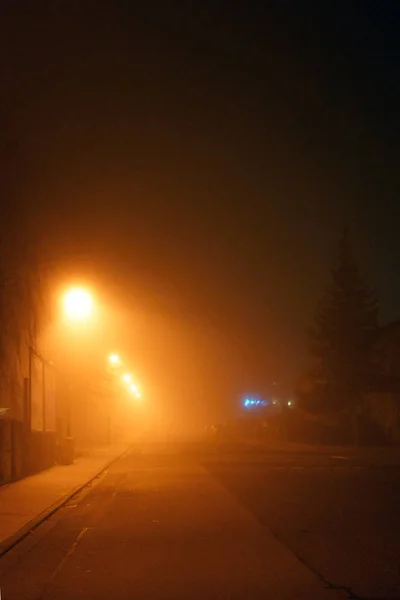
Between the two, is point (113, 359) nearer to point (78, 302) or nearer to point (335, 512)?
point (78, 302)

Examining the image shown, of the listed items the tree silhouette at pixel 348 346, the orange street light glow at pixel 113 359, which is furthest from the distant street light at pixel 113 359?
the tree silhouette at pixel 348 346

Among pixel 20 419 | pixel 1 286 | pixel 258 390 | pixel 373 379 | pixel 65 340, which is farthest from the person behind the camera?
pixel 258 390

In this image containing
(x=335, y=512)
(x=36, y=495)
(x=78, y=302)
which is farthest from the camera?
(x=78, y=302)

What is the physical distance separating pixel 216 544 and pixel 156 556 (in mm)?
1636

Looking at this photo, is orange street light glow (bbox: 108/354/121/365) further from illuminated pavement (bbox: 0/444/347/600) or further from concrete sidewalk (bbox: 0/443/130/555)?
illuminated pavement (bbox: 0/444/347/600)

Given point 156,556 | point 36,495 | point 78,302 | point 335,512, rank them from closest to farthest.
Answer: point 156,556 < point 335,512 < point 36,495 < point 78,302

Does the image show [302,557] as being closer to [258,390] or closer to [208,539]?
[208,539]

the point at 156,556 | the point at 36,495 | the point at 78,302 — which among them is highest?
the point at 78,302

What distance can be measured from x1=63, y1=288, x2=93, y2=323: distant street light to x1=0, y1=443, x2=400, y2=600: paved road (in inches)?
590

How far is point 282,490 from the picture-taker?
86.4ft

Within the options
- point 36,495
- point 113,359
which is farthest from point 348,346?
point 36,495

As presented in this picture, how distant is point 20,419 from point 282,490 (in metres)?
12.5

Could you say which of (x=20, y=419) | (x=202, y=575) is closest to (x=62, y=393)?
(x=20, y=419)

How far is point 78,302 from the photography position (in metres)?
43.4
